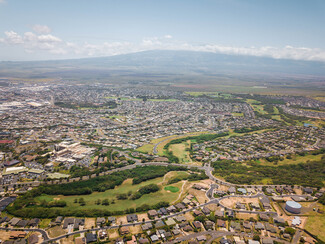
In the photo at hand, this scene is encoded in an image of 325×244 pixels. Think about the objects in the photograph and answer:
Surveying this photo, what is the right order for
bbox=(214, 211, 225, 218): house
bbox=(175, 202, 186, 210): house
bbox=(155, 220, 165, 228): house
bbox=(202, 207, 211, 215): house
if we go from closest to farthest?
bbox=(155, 220, 165, 228): house, bbox=(214, 211, 225, 218): house, bbox=(202, 207, 211, 215): house, bbox=(175, 202, 186, 210): house

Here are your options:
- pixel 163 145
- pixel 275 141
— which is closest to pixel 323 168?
pixel 275 141

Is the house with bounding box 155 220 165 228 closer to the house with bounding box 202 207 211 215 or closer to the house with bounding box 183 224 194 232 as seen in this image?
the house with bounding box 183 224 194 232

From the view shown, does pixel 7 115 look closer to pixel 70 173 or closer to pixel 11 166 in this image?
pixel 11 166

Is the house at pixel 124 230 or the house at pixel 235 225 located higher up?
the house at pixel 124 230

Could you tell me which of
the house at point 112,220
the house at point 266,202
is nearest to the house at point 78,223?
the house at point 112,220

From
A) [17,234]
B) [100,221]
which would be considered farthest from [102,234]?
[17,234]

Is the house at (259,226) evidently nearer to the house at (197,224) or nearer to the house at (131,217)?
the house at (197,224)

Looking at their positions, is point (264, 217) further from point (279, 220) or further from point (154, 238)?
point (154, 238)

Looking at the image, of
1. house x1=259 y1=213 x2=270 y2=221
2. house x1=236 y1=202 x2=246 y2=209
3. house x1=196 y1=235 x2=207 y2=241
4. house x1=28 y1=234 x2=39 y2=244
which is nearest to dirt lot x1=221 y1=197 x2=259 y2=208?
house x1=236 y1=202 x2=246 y2=209
